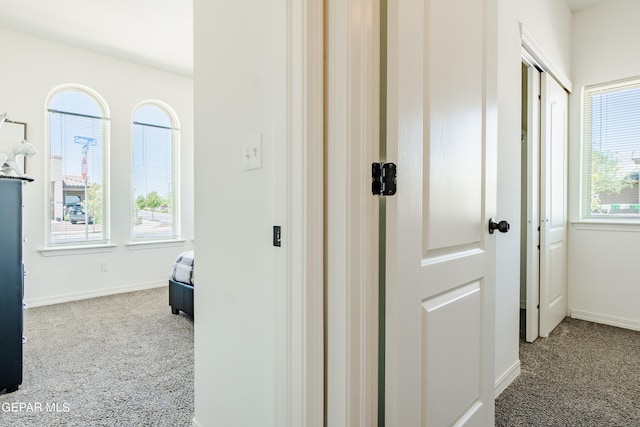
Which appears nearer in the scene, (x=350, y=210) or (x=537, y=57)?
(x=350, y=210)

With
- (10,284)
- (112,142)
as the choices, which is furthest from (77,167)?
(10,284)

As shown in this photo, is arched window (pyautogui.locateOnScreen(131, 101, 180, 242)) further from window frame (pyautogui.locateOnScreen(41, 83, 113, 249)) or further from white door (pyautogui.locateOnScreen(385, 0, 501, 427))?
white door (pyautogui.locateOnScreen(385, 0, 501, 427))

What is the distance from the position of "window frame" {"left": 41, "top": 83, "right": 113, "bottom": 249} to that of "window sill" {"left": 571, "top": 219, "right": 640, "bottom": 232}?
5.07m

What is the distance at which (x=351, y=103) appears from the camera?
0.92 m

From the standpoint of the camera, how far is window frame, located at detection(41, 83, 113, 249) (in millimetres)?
3754

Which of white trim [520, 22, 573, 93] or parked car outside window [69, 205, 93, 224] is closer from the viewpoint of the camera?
white trim [520, 22, 573, 93]

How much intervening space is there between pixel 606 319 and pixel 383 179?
3.35 meters

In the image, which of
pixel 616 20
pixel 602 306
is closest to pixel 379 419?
pixel 602 306

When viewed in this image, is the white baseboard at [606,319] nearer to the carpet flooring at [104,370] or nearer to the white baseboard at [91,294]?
the carpet flooring at [104,370]

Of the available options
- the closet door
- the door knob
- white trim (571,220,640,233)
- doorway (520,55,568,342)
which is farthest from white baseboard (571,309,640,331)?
the closet door

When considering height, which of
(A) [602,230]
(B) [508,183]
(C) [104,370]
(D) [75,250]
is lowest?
(C) [104,370]

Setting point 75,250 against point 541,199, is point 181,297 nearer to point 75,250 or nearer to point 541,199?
point 75,250

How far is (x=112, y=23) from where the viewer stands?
3.35 m

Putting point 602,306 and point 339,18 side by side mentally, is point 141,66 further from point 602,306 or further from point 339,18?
point 602,306
